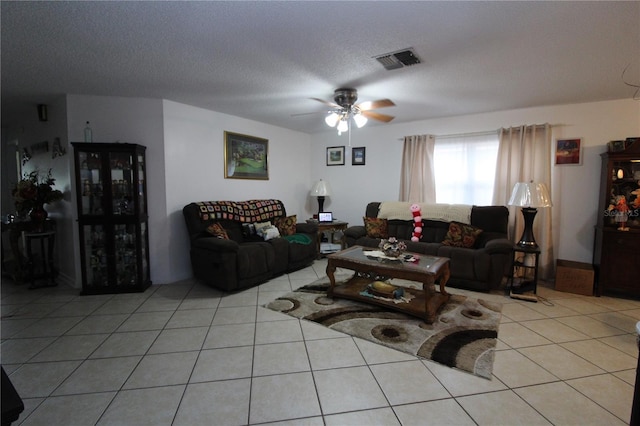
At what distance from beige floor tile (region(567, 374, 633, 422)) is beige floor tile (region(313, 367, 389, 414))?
127 cm

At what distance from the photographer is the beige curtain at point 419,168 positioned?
453 cm

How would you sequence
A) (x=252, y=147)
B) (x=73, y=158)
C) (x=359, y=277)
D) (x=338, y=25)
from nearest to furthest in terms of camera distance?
1. (x=338, y=25)
2. (x=73, y=158)
3. (x=359, y=277)
4. (x=252, y=147)

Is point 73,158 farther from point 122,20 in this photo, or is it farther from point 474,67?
point 474,67

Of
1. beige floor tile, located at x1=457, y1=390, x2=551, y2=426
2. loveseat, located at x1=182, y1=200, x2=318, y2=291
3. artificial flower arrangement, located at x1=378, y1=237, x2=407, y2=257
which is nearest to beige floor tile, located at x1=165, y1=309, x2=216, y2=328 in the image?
loveseat, located at x1=182, y1=200, x2=318, y2=291

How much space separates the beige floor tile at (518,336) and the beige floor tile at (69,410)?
2.87 m

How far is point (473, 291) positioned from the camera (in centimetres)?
343

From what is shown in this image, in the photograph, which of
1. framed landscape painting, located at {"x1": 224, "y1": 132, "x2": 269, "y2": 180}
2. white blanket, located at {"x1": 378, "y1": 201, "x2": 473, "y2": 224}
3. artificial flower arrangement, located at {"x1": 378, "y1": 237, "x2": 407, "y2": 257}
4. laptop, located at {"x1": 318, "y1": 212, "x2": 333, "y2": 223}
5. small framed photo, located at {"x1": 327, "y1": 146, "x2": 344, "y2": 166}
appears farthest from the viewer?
small framed photo, located at {"x1": 327, "y1": 146, "x2": 344, "y2": 166}

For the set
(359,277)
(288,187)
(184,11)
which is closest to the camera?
(184,11)

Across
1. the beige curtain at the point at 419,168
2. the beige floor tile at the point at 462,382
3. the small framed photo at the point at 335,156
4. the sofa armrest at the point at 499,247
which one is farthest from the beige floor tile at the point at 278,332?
the small framed photo at the point at 335,156

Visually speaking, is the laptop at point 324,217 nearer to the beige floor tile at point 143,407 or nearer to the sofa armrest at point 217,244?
the sofa armrest at point 217,244

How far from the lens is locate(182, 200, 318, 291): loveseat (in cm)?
326

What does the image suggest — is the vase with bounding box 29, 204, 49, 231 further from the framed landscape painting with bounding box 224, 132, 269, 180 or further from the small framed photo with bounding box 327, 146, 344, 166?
the small framed photo with bounding box 327, 146, 344, 166

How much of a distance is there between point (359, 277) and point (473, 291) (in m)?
1.37

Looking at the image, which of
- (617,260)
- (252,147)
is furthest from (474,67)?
(252,147)
